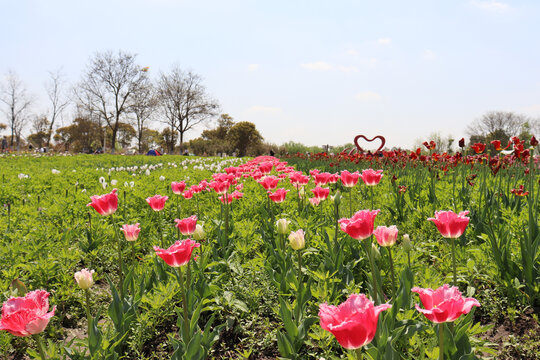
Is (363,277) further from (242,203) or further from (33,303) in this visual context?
(242,203)

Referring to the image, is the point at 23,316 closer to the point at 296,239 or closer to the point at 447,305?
the point at 296,239

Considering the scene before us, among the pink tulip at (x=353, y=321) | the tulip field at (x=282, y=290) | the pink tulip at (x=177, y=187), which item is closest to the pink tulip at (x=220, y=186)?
the tulip field at (x=282, y=290)

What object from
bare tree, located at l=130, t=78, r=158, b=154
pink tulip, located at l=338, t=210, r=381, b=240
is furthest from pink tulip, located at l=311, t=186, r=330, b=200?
bare tree, located at l=130, t=78, r=158, b=154

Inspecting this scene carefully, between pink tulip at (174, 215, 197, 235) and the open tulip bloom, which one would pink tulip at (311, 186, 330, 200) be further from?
the open tulip bloom

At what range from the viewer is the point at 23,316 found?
1.23m

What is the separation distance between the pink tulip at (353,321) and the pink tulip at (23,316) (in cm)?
100

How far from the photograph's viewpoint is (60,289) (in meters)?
2.55

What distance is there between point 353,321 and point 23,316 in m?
1.15

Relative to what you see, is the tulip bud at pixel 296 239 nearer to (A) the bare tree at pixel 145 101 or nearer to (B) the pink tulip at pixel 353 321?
(B) the pink tulip at pixel 353 321

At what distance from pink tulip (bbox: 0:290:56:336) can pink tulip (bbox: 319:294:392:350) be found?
1.00m

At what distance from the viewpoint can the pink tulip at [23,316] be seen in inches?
47.4

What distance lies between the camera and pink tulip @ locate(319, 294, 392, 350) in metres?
0.92

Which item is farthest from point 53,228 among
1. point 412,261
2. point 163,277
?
point 412,261

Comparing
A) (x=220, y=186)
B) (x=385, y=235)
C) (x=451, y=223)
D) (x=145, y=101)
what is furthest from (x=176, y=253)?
(x=145, y=101)
